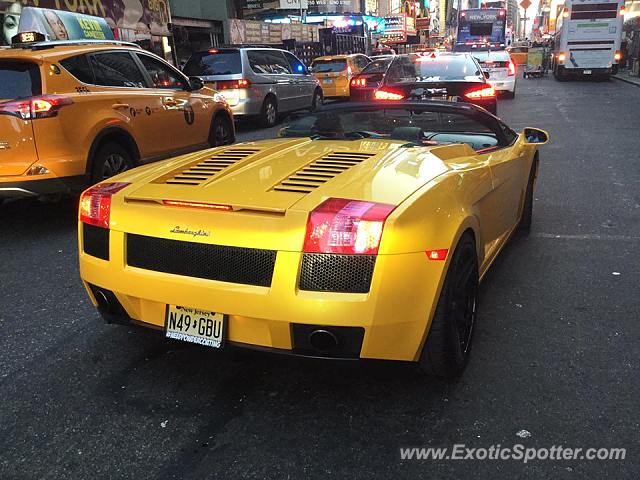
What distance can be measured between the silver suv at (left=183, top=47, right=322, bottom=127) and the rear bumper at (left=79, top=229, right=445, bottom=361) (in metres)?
10.3

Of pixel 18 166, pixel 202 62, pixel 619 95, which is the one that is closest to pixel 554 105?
pixel 619 95

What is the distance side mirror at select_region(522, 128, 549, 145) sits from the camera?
14.8 feet

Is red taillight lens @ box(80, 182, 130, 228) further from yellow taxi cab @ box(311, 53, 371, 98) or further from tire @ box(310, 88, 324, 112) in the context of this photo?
yellow taxi cab @ box(311, 53, 371, 98)

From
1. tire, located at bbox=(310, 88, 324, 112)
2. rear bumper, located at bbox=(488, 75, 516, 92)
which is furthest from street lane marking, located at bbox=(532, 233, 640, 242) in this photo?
rear bumper, located at bbox=(488, 75, 516, 92)

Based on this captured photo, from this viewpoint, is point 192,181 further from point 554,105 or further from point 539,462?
point 554,105

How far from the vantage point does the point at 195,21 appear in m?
23.2

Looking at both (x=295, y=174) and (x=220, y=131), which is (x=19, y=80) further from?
(x=295, y=174)

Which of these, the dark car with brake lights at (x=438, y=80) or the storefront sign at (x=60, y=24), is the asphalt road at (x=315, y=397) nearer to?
the dark car with brake lights at (x=438, y=80)

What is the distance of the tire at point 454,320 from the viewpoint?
2.58 m

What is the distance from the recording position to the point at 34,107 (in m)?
5.19

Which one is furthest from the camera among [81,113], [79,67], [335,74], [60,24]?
[335,74]

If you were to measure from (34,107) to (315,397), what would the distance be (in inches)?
155

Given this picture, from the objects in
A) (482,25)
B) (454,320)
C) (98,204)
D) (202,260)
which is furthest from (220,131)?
(482,25)

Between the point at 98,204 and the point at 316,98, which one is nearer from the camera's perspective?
the point at 98,204
